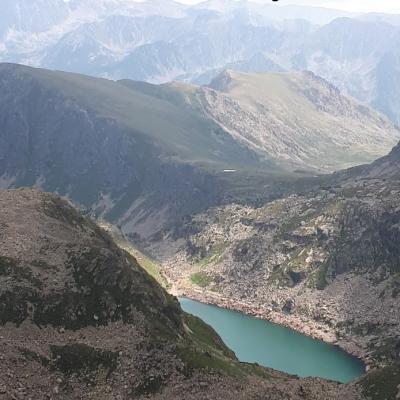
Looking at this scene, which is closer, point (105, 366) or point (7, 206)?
point (105, 366)

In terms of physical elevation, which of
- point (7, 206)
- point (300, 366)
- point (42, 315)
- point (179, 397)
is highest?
point (7, 206)

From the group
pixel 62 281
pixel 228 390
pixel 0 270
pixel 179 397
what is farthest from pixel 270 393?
pixel 0 270

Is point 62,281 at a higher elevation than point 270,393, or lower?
higher

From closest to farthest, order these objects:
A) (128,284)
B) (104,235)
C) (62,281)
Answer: (62,281), (128,284), (104,235)

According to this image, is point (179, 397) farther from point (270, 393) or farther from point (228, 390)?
point (270, 393)

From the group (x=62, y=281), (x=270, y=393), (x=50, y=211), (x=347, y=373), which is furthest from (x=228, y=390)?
(x=347, y=373)

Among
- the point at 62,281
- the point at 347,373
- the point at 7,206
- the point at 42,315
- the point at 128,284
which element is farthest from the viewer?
the point at 347,373
